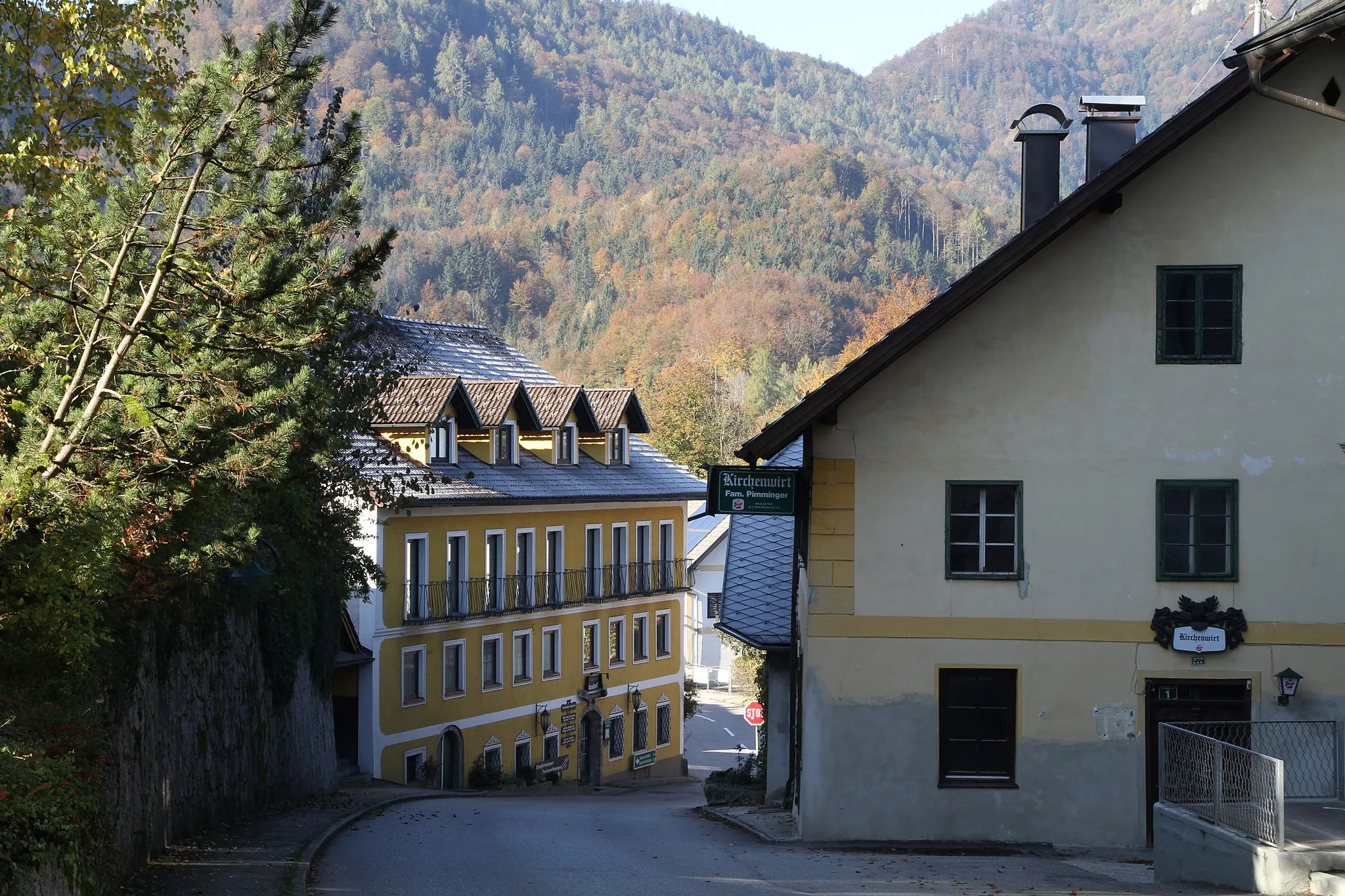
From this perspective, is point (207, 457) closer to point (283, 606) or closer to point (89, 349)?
point (89, 349)

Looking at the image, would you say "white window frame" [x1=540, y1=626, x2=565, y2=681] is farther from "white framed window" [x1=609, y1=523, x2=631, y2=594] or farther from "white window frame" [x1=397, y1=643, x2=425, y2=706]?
"white window frame" [x1=397, y1=643, x2=425, y2=706]

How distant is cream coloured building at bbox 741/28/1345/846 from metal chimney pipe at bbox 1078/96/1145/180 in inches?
95.8

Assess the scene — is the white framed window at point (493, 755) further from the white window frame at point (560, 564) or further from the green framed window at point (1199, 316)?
the green framed window at point (1199, 316)

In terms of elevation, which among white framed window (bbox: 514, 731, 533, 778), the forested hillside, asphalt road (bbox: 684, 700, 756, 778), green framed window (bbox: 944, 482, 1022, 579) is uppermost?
the forested hillside

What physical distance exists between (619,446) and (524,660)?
8008 millimetres

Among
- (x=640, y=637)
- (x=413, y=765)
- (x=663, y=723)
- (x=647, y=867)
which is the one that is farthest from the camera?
(x=663, y=723)

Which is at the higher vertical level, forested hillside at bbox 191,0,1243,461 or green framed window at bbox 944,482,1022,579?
forested hillside at bbox 191,0,1243,461

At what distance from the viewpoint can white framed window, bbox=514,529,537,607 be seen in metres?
42.0

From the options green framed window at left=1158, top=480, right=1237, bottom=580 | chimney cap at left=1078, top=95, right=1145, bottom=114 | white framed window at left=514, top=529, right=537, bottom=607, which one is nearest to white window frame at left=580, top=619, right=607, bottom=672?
white framed window at left=514, top=529, right=537, bottom=607

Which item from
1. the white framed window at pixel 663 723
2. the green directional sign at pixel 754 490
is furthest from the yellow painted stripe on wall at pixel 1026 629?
the white framed window at pixel 663 723

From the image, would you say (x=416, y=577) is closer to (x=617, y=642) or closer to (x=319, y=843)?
(x=617, y=642)

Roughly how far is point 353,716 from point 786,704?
52.6ft

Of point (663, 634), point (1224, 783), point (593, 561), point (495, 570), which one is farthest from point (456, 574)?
point (1224, 783)

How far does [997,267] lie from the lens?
16750 millimetres
